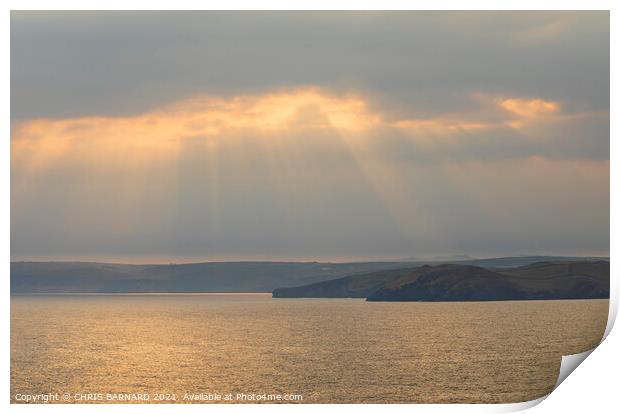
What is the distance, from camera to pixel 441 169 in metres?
14.3

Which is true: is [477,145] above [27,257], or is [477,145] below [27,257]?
above

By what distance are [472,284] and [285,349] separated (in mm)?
4924

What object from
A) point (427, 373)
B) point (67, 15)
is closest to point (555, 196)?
point (427, 373)

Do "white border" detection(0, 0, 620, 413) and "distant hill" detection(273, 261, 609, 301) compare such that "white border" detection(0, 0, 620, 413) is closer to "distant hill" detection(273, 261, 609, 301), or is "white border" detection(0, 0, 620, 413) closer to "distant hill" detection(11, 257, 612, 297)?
"distant hill" detection(273, 261, 609, 301)

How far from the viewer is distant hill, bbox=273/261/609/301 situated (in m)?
13.2

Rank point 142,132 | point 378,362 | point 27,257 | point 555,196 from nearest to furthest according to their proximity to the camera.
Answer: point 555,196
point 27,257
point 142,132
point 378,362

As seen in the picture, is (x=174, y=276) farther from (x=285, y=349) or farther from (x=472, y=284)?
(x=472, y=284)

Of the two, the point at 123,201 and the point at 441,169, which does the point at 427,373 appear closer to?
the point at 441,169

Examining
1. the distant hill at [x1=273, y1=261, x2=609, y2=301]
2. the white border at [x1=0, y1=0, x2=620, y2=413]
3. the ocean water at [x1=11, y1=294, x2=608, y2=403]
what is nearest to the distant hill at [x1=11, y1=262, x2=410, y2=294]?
the distant hill at [x1=273, y1=261, x2=609, y2=301]

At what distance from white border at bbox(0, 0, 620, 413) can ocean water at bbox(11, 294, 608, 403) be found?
142 cm

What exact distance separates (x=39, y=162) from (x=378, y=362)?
8262 millimetres
